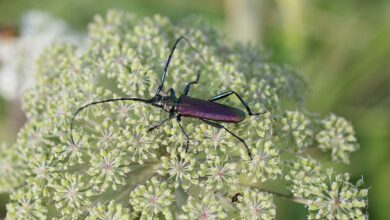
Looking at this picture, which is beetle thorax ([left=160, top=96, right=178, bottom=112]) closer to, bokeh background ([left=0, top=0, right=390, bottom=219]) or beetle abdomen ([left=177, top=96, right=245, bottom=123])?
beetle abdomen ([left=177, top=96, right=245, bottom=123])

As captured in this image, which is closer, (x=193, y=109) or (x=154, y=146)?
(x=154, y=146)

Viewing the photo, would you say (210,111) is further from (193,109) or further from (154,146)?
(154,146)

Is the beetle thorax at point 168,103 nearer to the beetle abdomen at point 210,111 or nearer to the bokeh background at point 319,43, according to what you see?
the beetle abdomen at point 210,111

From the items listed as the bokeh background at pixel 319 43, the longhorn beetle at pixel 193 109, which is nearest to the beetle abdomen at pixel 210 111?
the longhorn beetle at pixel 193 109

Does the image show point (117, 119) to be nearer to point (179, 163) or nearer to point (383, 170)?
point (179, 163)

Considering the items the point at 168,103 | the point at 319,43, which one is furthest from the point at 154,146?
the point at 319,43

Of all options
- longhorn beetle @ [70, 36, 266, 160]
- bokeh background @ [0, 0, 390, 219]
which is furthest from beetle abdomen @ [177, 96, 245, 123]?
bokeh background @ [0, 0, 390, 219]

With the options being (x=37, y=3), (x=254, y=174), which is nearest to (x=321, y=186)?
(x=254, y=174)

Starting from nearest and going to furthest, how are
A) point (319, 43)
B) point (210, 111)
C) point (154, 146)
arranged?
1. point (154, 146)
2. point (210, 111)
3. point (319, 43)
